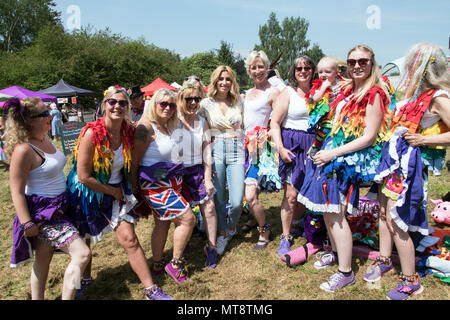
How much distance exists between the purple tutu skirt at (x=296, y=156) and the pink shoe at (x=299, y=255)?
2.15ft

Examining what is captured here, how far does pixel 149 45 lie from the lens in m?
33.9

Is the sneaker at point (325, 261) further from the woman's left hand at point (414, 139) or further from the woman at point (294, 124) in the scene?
the woman's left hand at point (414, 139)

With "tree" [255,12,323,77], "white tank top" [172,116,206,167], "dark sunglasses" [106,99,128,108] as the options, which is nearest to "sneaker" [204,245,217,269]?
"white tank top" [172,116,206,167]

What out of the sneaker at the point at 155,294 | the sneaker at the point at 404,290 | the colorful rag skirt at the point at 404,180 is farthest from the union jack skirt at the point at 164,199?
the sneaker at the point at 404,290

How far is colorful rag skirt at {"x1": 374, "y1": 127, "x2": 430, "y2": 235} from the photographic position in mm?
2437

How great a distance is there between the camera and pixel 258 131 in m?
3.43

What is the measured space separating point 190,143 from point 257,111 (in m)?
0.85

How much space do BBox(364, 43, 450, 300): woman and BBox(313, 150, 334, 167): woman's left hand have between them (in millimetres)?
393

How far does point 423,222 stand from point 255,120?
183 centimetres

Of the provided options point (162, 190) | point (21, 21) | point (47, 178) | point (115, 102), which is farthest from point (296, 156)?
point (21, 21)

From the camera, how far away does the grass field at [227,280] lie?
9.04ft

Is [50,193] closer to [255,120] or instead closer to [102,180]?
[102,180]

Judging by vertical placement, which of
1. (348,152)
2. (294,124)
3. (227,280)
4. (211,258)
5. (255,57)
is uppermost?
(255,57)

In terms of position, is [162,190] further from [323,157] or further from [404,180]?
[404,180]
